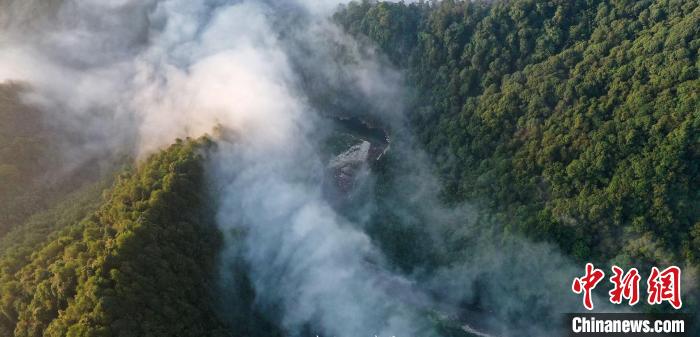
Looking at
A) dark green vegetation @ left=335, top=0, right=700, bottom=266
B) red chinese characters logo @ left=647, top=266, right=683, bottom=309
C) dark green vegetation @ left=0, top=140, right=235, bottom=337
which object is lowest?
dark green vegetation @ left=0, top=140, right=235, bottom=337

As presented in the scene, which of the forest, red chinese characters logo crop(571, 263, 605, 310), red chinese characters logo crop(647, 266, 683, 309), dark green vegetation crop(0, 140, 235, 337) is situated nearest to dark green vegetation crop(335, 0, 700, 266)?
the forest

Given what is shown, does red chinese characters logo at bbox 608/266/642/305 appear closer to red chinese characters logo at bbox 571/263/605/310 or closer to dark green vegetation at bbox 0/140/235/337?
red chinese characters logo at bbox 571/263/605/310

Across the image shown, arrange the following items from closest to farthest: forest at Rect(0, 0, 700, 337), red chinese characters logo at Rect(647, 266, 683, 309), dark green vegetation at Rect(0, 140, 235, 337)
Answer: dark green vegetation at Rect(0, 140, 235, 337)
forest at Rect(0, 0, 700, 337)
red chinese characters logo at Rect(647, 266, 683, 309)

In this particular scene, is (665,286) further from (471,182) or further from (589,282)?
(471,182)

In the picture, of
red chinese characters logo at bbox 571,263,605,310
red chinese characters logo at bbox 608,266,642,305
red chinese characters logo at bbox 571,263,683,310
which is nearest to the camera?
red chinese characters logo at bbox 571,263,683,310

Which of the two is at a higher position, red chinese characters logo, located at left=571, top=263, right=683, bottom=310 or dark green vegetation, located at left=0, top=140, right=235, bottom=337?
red chinese characters logo, located at left=571, top=263, right=683, bottom=310

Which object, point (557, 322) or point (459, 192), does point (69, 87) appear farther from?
point (557, 322)

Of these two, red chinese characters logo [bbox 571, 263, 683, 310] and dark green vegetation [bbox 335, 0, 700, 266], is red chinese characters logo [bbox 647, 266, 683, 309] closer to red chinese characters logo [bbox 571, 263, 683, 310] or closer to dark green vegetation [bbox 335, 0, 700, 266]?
red chinese characters logo [bbox 571, 263, 683, 310]

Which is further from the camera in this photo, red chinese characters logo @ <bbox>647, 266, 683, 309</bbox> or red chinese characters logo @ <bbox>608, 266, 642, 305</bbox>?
red chinese characters logo @ <bbox>608, 266, 642, 305</bbox>
